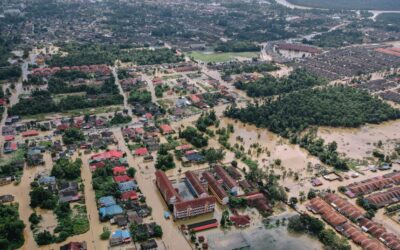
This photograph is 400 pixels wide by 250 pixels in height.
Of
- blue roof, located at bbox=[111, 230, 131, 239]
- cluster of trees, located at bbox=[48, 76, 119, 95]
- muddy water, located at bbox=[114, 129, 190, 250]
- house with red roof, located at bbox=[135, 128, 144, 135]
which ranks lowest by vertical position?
muddy water, located at bbox=[114, 129, 190, 250]

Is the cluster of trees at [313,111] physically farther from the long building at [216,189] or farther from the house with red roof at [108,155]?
the house with red roof at [108,155]

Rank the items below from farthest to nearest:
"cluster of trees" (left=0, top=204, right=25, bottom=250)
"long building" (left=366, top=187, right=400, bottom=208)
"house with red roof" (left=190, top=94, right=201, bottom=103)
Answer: "house with red roof" (left=190, top=94, right=201, bottom=103) → "long building" (left=366, top=187, right=400, bottom=208) → "cluster of trees" (left=0, top=204, right=25, bottom=250)

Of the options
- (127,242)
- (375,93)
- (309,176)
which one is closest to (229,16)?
(375,93)

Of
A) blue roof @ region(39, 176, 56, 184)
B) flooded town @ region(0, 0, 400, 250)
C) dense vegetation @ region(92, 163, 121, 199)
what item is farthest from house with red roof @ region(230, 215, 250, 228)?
blue roof @ region(39, 176, 56, 184)

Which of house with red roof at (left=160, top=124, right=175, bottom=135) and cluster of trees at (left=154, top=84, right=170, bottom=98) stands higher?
cluster of trees at (left=154, top=84, right=170, bottom=98)

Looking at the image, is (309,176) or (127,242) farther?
(309,176)

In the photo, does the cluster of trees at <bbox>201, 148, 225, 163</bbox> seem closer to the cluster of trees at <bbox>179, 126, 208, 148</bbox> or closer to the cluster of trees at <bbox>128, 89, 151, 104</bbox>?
the cluster of trees at <bbox>179, 126, 208, 148</bbox>

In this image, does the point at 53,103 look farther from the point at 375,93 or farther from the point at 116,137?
the point at 375,93
